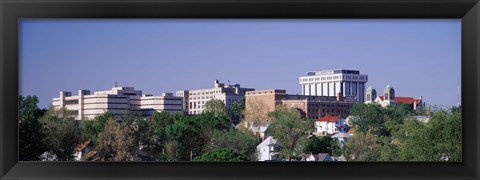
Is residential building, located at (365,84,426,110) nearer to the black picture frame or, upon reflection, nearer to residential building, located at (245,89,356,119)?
residential building, located at (245,89,356,119)

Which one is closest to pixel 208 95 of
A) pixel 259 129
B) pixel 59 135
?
pixel 259 129

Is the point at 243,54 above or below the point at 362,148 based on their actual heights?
above

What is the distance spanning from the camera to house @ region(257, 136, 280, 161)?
1.98 m

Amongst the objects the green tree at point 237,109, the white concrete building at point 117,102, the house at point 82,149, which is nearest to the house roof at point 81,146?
the house at point 82,149

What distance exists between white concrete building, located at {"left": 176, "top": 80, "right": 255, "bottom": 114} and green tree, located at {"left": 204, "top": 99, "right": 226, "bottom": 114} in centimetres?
2

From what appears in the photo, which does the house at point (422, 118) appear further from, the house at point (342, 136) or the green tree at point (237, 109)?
the green tree at point (237, 109)

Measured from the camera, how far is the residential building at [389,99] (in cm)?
241

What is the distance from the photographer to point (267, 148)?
2.12 m

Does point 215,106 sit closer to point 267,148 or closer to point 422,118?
point 267,148

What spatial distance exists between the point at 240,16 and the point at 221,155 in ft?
2.63

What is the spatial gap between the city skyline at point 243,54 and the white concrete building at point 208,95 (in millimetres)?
36

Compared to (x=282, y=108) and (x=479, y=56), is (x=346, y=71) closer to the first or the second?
(x=282, y=108)

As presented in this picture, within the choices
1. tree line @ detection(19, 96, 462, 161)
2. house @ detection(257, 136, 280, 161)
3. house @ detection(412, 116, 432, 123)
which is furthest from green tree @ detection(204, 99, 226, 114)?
house @ detection(412, 116, 432, 123)

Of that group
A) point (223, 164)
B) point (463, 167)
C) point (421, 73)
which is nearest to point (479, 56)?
point (463, 167)
